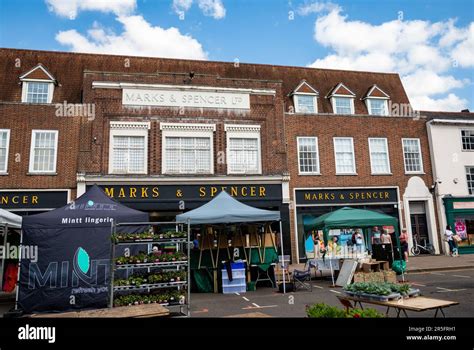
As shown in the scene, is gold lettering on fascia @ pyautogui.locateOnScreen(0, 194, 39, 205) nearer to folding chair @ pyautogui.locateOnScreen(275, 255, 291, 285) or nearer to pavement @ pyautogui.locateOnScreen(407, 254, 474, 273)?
folding chair @ pyautogui.locateOnScreen(275, 255, 291, 285)

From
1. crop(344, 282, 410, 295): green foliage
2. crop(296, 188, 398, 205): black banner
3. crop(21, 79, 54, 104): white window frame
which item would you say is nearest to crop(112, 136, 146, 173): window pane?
crop(21, 79, 54, 104): white window frame

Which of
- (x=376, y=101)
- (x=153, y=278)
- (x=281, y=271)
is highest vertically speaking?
(x=376, y=101)

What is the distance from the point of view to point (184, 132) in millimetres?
19766

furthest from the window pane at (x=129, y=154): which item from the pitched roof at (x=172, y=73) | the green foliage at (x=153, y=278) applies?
the green foliage at (x=153, y=278)

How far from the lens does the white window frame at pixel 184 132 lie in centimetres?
1938

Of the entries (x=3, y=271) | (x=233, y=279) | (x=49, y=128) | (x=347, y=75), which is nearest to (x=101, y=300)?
(x=233, y=279)

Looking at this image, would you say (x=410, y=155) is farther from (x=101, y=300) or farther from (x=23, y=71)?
(x=23, y=71)

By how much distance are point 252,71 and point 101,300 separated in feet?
61.6

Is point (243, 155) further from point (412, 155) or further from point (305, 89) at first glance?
point (412, 155)

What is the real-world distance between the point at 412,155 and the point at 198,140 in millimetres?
13416

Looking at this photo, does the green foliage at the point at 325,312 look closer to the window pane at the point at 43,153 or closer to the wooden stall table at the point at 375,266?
the wooden stall table at the point at 375,266

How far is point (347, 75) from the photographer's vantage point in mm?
26062

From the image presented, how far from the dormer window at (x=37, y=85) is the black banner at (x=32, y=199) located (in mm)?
5066

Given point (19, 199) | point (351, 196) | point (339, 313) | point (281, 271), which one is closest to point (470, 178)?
point (351, 196)
